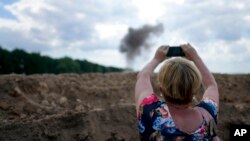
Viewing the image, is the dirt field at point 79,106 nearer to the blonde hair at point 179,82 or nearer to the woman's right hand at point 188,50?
the woman's right hand at point 188,50

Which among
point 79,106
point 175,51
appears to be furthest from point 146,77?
point 79,106

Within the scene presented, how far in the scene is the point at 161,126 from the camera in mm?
3404

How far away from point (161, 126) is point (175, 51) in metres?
0.71

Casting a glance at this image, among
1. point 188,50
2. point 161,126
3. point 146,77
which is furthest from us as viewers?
point 188,50

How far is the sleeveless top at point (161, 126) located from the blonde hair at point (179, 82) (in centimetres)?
11

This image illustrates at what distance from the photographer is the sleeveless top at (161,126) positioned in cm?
340

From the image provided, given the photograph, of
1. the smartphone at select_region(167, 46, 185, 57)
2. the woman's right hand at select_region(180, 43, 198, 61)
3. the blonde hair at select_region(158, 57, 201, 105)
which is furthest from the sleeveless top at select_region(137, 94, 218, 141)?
the woman's right hand at select_region(180, 43, 198, 61)

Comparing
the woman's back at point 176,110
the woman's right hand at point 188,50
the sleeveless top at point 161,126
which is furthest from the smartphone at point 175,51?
the sleeveless top at point 161,126

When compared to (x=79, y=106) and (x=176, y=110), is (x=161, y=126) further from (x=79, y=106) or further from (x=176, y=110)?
(x=79, y=106)

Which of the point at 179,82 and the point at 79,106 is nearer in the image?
the point at 179,82

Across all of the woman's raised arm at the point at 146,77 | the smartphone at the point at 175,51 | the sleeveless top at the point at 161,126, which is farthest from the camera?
the smartphone at the point at 175,51

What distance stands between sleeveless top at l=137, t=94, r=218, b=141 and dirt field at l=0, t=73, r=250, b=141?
21.6 feet

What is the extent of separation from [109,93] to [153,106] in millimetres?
12643

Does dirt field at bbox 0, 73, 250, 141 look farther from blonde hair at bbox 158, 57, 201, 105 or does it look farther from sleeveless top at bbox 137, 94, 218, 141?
blonde hair at bbox 158, 57, 201, 105
